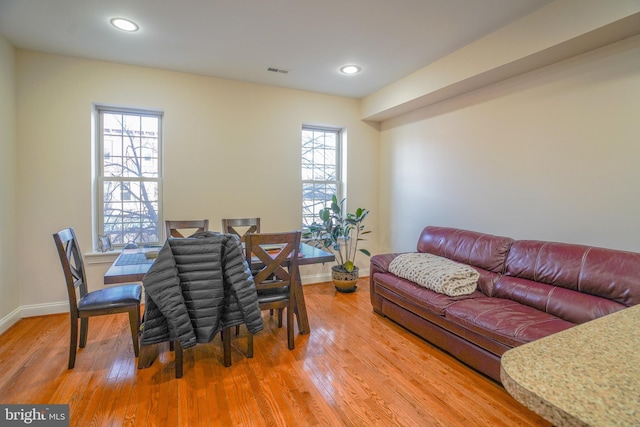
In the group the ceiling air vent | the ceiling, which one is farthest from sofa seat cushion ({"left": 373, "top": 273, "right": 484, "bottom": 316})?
the ceiling air vent

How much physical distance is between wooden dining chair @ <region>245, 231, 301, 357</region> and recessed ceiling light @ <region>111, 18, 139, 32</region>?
205 centimetres

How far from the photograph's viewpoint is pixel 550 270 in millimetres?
2307

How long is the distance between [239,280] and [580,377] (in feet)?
6.18

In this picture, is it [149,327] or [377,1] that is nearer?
[149,327]

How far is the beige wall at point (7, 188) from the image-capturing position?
2820mm

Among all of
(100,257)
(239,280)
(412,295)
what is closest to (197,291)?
(239,280)

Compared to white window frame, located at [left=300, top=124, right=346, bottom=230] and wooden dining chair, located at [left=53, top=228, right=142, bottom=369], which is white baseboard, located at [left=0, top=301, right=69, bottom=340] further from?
white window frame, located at [left=300, top=124, right=346, bottom=230]

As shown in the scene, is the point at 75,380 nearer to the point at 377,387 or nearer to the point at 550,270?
the point at 377,387

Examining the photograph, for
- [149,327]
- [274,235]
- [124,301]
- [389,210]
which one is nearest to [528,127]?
[389,210]

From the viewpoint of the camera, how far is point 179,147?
143 inches

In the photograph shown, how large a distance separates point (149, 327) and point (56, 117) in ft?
8.56

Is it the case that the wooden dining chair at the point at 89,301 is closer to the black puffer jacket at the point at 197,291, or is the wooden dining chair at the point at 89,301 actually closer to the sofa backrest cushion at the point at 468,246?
the black puffer jacket at the point at 197,291

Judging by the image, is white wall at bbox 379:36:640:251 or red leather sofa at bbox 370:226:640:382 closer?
red leather sofa at bbox 370:226:640:382

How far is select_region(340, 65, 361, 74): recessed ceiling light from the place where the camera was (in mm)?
3443
